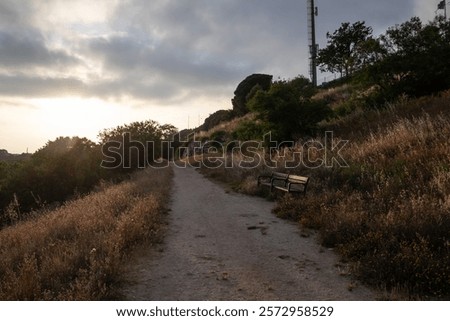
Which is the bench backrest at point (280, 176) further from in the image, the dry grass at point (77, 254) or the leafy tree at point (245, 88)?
the leafy tree at point (245, 88)

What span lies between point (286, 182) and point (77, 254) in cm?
800

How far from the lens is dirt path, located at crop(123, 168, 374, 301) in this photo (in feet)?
16.6

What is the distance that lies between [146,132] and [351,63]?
28780mm

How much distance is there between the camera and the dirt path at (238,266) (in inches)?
200

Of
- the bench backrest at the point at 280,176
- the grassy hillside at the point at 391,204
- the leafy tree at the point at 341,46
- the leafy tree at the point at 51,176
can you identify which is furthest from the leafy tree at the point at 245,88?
the bench backrest at the point at 280,176

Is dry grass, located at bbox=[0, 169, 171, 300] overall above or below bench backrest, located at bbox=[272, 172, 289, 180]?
below

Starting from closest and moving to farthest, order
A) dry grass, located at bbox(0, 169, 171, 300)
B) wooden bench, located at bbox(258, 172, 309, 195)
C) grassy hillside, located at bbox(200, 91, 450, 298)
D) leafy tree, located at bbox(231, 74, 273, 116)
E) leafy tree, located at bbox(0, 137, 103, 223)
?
dry grass, located at bbox(0, 169, 171, 300), grassy hillside, located at bbox(200, 91, 450, 298), wooden bench, located at bbox(258, 172, 309, 195), leafy tree, located at bbox(0, 137, 103, 223), leafy tree, located at bbox(231, 74, 273, 116)

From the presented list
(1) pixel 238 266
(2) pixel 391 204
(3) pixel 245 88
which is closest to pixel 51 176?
(1) pixel 238 266

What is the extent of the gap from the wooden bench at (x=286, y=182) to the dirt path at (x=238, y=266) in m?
1.80

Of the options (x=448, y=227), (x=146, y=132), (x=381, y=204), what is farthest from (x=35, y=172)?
(x=448, y=227)

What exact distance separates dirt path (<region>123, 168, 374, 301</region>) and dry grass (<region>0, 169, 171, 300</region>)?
0.42 m

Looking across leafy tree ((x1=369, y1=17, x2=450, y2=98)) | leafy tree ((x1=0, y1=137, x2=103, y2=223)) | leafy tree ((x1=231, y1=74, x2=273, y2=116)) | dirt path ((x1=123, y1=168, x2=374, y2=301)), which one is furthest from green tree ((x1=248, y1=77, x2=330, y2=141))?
leafy tree ((x1=231, y1=74, x2=273, y2=116))

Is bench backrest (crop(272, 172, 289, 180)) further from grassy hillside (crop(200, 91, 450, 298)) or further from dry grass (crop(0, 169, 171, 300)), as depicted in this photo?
dry grass (crop(0, 169, 171, 300))

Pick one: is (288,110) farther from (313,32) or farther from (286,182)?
(313,32)
